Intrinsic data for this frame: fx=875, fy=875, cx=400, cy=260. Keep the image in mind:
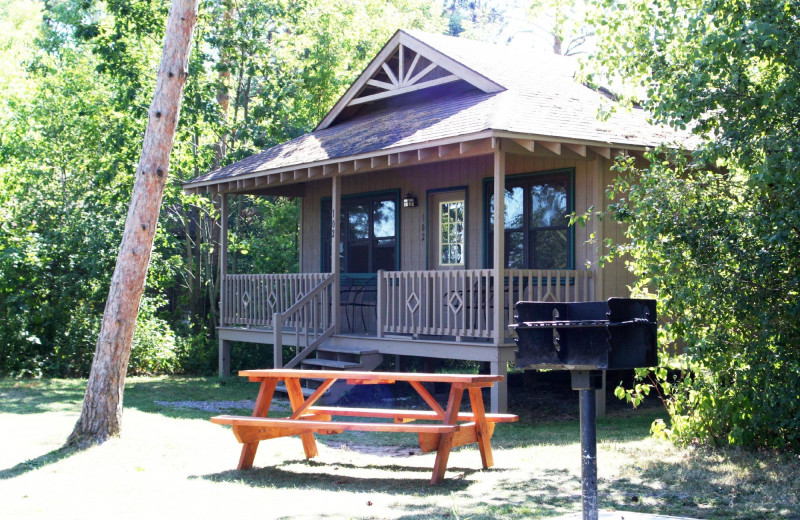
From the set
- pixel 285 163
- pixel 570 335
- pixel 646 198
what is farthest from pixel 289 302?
pixel 570 335

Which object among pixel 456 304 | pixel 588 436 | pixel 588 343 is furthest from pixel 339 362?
pixel 588 343

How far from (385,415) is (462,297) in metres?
3.57

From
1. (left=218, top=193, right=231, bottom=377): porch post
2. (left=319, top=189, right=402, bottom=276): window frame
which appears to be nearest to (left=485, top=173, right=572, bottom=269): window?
(left=319, top=189, right=402, bottom=276): window frame

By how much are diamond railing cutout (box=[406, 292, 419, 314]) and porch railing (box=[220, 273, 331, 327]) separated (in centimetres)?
223

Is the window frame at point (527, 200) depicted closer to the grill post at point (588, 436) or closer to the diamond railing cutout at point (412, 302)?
the diamond railing cutout at point (412, 302)

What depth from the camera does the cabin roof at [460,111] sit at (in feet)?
37.2

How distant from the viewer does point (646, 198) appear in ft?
26.4

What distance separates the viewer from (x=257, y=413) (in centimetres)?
816

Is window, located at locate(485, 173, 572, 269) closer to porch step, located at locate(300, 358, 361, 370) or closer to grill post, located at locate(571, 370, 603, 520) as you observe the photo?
porch step, located at locate(300, 358, 361, 370)

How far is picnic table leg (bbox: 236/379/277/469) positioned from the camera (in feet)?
26.5

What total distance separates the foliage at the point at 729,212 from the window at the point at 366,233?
23.8 ft

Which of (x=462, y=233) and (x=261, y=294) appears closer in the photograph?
(x=462, y=233)

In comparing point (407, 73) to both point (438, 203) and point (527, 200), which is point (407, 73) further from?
point (527, 200)

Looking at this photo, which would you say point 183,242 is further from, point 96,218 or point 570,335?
point 570,335
